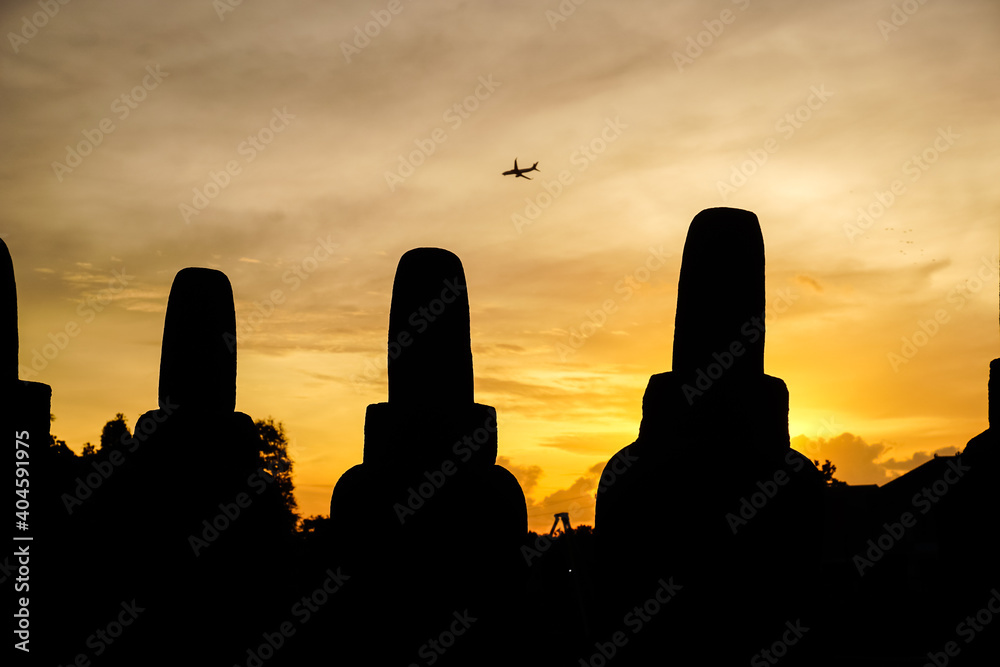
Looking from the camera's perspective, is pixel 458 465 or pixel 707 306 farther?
pixel 458 465

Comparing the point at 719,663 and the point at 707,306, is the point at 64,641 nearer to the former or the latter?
the point at 719,663

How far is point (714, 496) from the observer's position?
5000 mm

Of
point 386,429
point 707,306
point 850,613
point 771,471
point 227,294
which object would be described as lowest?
point 850,613

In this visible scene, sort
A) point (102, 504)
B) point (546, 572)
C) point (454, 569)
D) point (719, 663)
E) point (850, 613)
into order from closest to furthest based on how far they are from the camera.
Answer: point (719, 663)
point (454, 569)
point (102, 504)
point (850, 613)
point (546, 572)

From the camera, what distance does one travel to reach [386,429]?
19.1ft

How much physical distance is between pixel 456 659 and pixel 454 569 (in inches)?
21.1

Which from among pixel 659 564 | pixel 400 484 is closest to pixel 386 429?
pixel 400 484

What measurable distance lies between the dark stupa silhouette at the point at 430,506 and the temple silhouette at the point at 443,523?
0.01 metres
